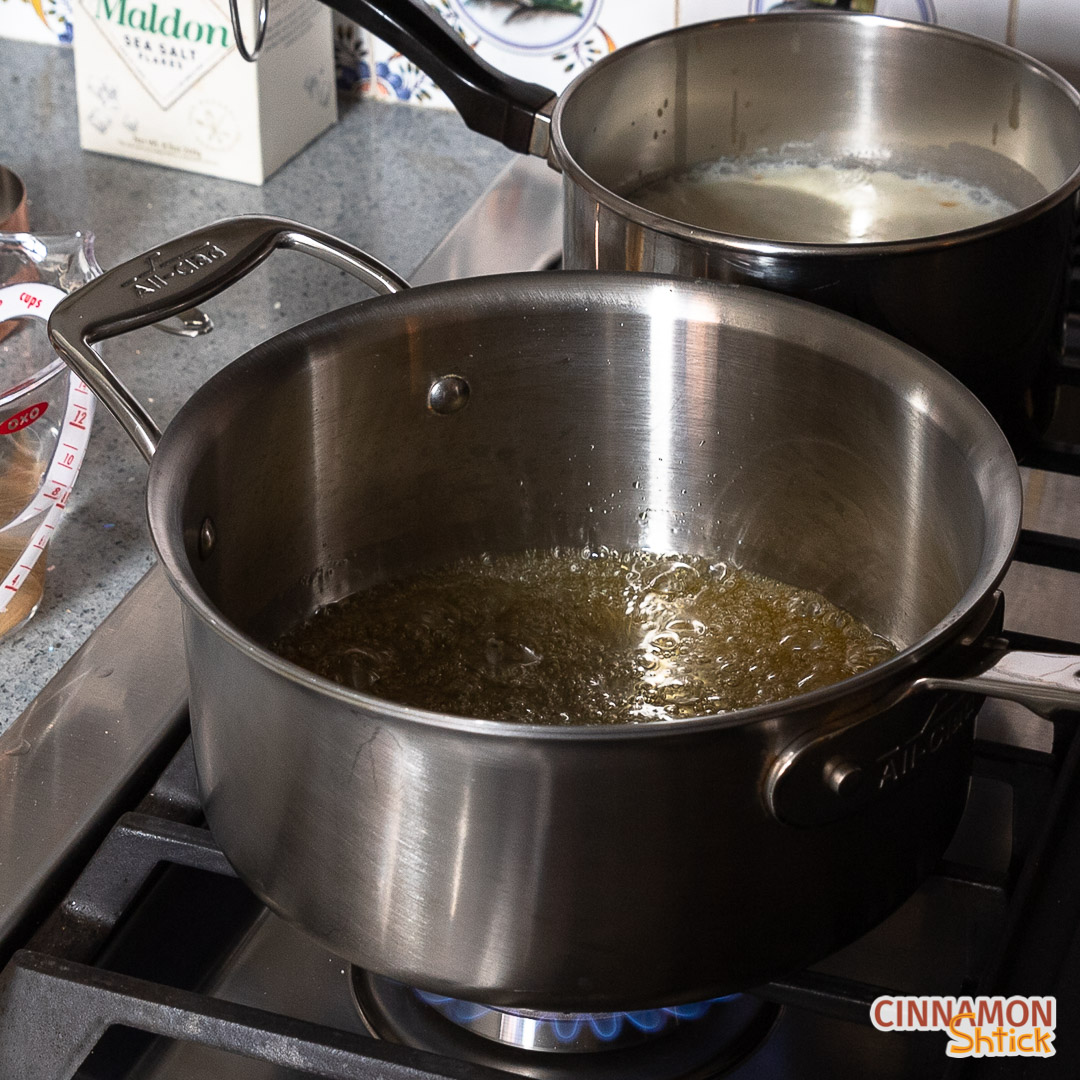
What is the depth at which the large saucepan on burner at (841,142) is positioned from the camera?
0.61 meters

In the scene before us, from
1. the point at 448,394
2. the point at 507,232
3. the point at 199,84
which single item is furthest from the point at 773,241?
the point at 199,84

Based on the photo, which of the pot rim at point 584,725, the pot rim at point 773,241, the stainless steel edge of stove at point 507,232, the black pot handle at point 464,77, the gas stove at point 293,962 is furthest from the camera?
the stainless steel edge of stove at point 507,232

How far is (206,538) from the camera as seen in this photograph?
0.54 meters

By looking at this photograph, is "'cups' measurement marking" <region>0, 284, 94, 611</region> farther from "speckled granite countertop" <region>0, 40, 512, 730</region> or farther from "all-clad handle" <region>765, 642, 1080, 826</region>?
"all-clad handle" <region>765, 642, 1080, 826</region>

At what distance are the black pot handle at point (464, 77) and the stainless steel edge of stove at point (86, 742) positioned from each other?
29cm

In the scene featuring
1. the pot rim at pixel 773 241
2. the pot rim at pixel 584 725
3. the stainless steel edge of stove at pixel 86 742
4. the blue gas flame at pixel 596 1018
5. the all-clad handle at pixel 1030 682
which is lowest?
the blue gas flame at pixel 596 1018

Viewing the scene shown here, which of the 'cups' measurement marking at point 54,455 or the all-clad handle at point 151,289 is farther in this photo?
the 'cups' measurement marking at point 54,455

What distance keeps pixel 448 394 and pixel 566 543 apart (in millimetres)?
102

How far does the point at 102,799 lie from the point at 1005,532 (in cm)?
35

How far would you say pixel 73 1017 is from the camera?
0.49 m

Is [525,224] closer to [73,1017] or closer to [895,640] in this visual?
[895,640]

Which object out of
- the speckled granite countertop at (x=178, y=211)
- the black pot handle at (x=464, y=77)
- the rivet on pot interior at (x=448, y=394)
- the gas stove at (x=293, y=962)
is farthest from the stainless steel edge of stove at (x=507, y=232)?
the gas stove at (x=293, y=962)

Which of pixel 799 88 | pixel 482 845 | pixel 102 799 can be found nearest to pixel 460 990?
pixel 482 845

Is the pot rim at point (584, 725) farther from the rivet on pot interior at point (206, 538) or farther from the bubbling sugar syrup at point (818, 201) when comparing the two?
the bubbling sugar syrup at point (818, 201)
